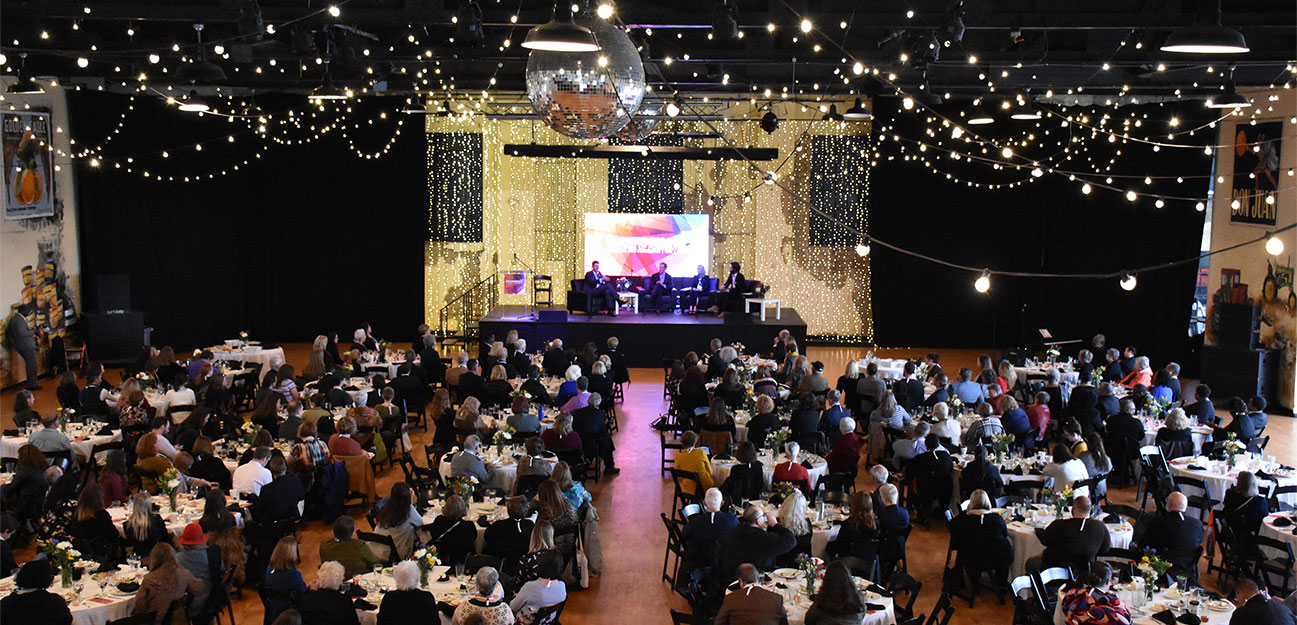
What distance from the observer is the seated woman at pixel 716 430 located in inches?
489

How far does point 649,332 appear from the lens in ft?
69.2

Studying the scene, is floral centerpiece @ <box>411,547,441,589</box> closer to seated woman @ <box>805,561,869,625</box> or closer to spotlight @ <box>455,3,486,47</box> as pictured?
seated woman @ <box>805,561,869,625</box>

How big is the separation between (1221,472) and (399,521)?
7.92 metres

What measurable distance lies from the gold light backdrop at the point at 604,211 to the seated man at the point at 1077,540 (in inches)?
596

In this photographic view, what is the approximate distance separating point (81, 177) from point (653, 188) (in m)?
10.9

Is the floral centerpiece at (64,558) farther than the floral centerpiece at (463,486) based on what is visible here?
No

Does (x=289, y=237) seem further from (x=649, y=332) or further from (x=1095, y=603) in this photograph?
(x=1095, y=603)

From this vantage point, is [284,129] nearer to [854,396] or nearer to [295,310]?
[295,310]

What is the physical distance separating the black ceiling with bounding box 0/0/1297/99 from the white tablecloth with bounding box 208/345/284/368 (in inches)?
157

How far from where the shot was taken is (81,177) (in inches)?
781

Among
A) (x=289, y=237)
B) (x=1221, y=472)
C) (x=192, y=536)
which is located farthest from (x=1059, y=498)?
(x=289, y=237)

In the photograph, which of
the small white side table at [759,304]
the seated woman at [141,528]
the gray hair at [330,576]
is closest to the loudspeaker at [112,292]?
the small white side table at [759,304]

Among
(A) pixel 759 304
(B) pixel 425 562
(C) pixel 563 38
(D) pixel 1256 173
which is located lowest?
(B) pixel 425 562

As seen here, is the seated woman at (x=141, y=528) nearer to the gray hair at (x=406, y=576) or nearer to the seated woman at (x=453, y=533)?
the seated woman at (x=453, y=533)
